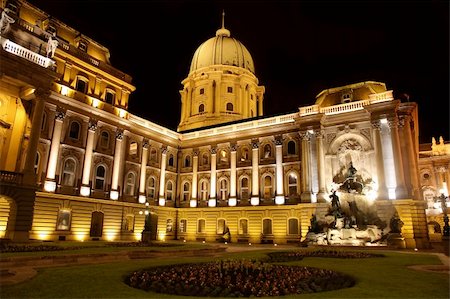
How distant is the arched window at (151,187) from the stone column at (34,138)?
19.2 meters

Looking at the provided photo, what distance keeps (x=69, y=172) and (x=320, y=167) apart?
28.4 m

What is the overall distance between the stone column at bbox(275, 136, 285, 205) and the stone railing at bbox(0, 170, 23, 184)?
2828 centimetres

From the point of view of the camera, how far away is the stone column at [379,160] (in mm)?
35938

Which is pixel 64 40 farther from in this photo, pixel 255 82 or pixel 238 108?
pixel 255 82

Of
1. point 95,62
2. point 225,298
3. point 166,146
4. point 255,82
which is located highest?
point 255,82

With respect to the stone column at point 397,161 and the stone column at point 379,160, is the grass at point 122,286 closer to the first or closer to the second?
the stone column at point 397,161

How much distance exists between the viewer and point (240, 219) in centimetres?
4478

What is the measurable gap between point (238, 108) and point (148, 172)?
24.0m

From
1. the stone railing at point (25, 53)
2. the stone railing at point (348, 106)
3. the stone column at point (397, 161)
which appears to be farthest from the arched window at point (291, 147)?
the stone railing at point (25, 53)

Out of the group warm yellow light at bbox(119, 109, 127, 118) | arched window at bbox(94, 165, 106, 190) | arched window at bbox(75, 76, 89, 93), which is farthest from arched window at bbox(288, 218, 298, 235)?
arched window at bbox(75, 76, 89, 93)

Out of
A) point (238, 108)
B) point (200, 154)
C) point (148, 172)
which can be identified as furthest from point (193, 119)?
point (148, 172)

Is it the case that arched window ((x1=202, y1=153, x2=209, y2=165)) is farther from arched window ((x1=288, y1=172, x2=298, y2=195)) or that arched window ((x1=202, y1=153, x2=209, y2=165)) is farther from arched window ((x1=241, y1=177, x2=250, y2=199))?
arched window ((x1=288, y1=172, x2=298, y2=195))

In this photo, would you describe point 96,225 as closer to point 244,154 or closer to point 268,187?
point 244,154

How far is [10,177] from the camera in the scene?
25656 millimetres
